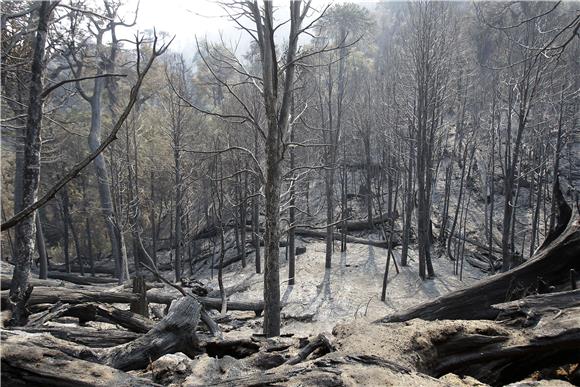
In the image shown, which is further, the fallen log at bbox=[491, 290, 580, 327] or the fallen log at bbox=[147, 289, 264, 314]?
the fallen log at bbox=[147, 289, 264, 314]

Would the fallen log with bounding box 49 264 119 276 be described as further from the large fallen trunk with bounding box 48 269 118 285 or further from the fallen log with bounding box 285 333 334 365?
the fallen log with bounding box 285 333 334 365

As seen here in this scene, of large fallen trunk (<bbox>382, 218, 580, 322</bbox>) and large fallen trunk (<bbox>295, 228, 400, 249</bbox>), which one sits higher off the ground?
large fallen trunk (<bbox>382, 218, 580, 322</bbox>)

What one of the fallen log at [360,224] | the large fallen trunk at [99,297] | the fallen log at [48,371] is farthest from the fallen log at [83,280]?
the fallen log at [48,371]

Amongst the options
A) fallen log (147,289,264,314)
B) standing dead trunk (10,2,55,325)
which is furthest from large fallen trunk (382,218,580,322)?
fallen log (147,289,264,314)

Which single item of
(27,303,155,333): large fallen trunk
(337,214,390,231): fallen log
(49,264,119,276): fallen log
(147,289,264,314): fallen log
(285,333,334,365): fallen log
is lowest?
(49,264,119,276): fallen log

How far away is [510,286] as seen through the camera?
381 centimetres

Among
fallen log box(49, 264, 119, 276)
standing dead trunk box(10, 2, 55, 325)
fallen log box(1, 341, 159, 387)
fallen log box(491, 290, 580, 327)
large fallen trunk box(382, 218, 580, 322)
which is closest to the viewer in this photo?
fallen log box(1, 341, 159, 387)

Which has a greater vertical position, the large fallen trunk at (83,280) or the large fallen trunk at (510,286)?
the large fallen trunk at (510,286)

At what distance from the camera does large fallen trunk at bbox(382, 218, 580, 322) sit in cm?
365

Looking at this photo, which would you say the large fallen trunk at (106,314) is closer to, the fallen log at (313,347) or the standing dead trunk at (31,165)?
the standing dead trunk at (31,165)

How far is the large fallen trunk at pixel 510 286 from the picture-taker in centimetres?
365

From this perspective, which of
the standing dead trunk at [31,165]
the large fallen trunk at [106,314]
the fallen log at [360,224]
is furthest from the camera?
the fallen log at [360,224]

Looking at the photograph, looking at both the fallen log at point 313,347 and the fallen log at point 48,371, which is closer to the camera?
the fallen log at point 48,371

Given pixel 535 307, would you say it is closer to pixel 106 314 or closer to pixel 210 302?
pixel 106 314
